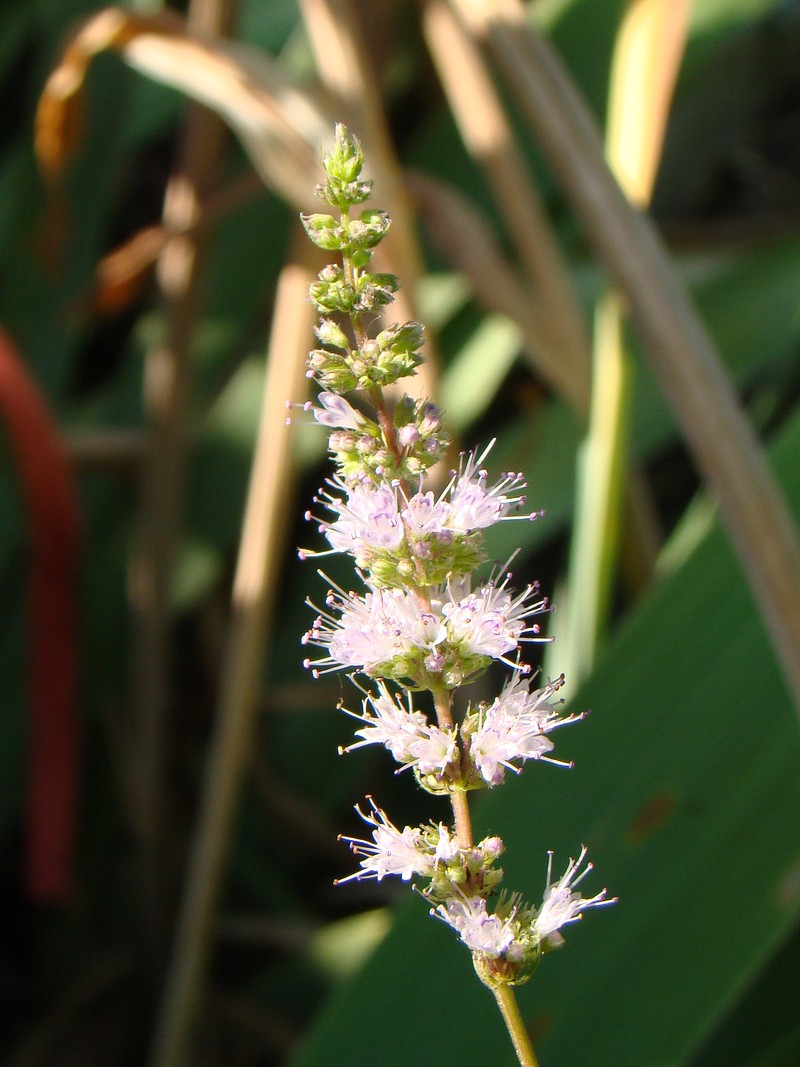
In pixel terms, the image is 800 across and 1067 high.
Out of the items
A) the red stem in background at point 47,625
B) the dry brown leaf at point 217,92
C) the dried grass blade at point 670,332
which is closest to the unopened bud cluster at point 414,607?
the dried grass blade at point 670,332

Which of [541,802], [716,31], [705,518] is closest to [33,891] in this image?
[541,802]

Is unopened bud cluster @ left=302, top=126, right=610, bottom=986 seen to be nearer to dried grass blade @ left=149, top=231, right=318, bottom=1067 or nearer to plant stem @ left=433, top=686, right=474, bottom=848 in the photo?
plant stem @ left=433, top=686, right=474, bottom=848

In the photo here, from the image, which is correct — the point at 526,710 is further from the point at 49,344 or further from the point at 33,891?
the point at 49,344

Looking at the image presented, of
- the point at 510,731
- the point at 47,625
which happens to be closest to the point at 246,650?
the point at 47,625

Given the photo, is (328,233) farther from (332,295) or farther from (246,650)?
(246,650)

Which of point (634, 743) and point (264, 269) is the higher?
point (264, 269)

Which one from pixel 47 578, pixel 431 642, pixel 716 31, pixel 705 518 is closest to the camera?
pixel 431 642
